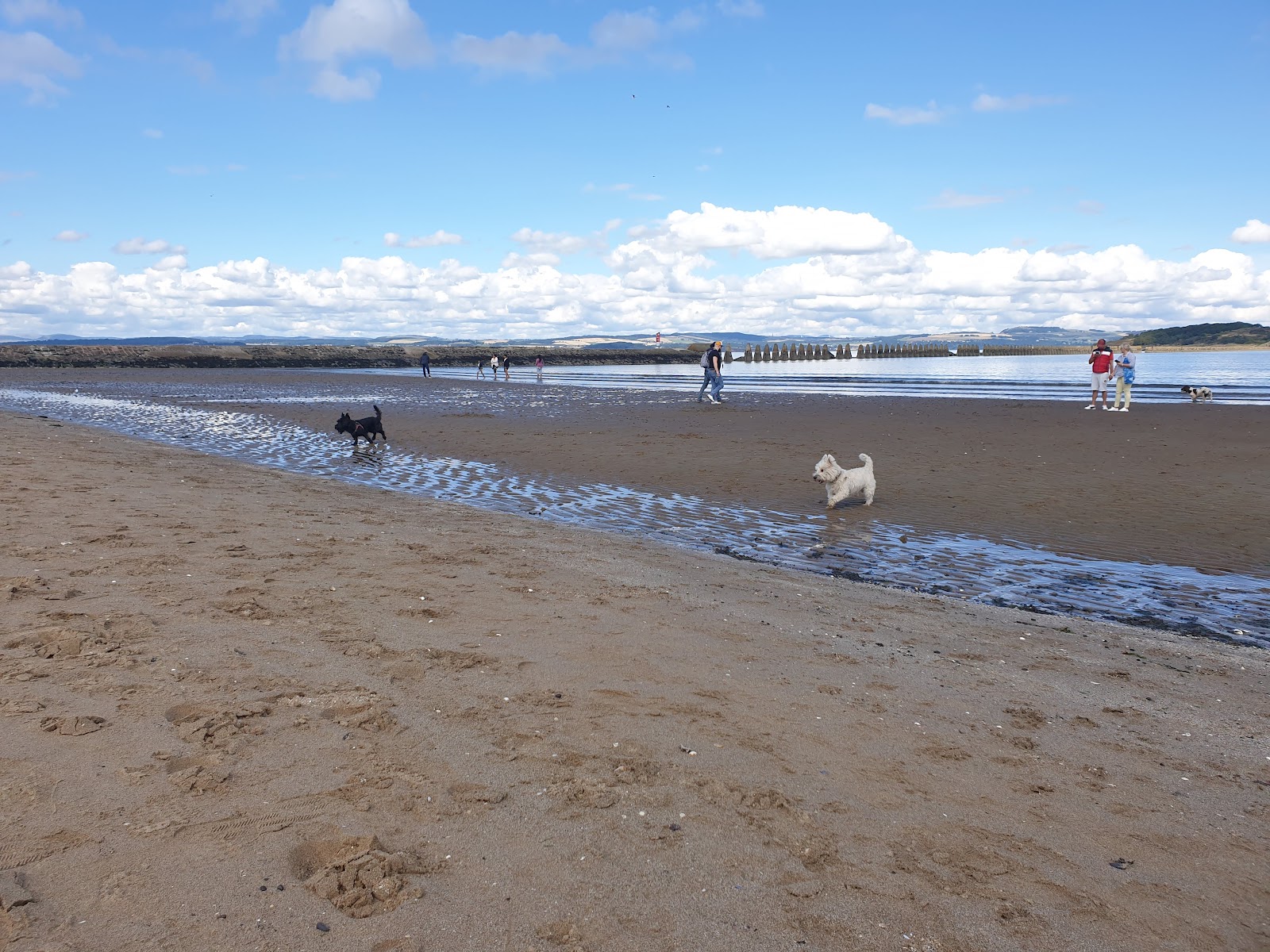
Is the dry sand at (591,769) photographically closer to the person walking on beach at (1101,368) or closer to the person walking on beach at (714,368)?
the person walking on beach at (1101,368)

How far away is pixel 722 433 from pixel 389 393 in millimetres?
21908

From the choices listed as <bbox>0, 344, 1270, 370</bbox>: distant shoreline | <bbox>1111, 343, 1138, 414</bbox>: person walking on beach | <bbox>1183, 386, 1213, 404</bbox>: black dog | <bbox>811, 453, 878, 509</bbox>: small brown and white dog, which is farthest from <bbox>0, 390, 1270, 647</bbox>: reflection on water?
<bbox>0, 344, 1270, 370</bbox>: distant shoreline

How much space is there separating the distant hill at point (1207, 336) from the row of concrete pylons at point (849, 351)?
17.2 m

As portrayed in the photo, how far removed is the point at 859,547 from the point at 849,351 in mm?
103308

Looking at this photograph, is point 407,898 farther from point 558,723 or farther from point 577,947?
point 558,723

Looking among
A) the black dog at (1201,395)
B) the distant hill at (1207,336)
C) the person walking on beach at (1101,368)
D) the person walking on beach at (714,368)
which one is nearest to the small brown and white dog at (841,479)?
the person walking on beach at (1101,368)

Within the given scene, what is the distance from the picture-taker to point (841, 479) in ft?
38.3

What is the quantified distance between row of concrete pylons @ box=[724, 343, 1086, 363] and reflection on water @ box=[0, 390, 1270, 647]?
74743 mm

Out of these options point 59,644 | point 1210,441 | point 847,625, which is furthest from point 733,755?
point 1210,441

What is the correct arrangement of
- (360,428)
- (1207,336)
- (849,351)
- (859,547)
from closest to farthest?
(859,547)
(360,428)
(849,351)
(1207,336)

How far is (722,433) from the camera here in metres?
20.9

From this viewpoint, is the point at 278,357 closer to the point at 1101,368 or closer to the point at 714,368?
the point at 714,368

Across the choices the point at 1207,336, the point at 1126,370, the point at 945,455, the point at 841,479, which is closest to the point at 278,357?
the point at 1126,370

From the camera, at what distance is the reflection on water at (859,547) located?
748 centimetres
